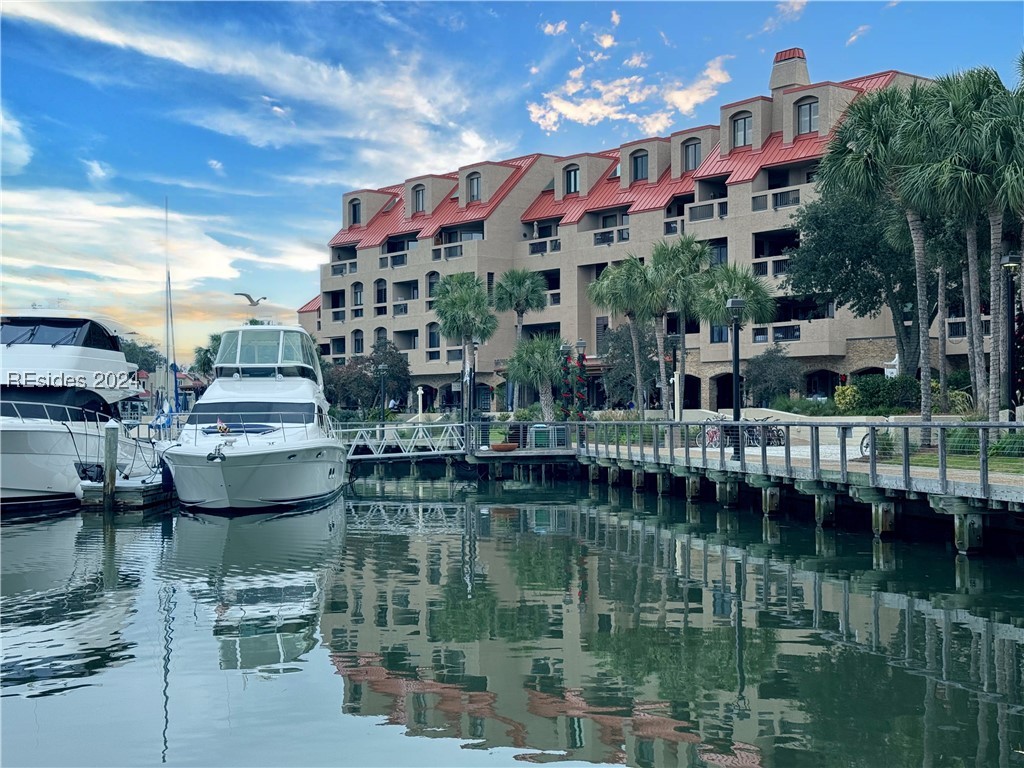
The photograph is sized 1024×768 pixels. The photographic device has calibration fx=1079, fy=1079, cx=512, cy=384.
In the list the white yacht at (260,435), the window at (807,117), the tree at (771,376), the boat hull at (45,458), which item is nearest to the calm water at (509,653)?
the white yacht at (260,435)

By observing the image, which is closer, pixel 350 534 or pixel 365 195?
pixel 350 534

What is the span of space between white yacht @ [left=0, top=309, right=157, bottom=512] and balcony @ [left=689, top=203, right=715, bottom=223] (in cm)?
3321

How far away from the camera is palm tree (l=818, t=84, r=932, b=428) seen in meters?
30.3

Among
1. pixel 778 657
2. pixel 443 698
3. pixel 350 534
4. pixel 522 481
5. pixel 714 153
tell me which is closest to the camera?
pixel 443 698

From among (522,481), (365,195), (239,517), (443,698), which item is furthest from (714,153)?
(443,698)

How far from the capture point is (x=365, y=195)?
3194 inches

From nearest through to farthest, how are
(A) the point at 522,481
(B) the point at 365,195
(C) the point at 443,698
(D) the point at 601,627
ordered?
(C) the point at 443,698 < (D) the point at 601,627 < (A) the point at 522,481 < (B) the point at 365,195

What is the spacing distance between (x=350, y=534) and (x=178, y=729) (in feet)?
50.4

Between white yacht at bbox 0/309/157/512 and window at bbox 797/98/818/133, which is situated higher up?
window at bbox 797/98/818/133

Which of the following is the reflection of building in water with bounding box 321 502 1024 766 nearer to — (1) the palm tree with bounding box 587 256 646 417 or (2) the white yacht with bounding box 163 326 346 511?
→ (2) the white yacht with bounding box 163 326 346 511

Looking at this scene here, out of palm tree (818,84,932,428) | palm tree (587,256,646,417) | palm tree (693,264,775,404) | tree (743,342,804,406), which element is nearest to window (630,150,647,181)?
tree (743,342,804,406)

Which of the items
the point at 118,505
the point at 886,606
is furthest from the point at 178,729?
the point at 118,505

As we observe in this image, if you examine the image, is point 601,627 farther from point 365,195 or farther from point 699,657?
point 365,195

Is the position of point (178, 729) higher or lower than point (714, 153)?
lower
